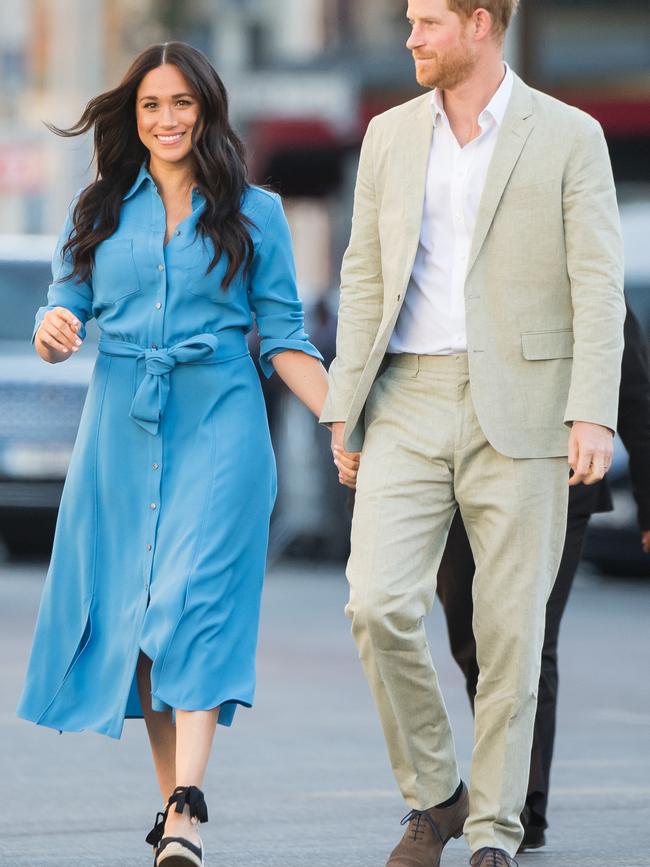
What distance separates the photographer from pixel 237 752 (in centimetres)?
739

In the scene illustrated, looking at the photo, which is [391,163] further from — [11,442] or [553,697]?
[11,442]

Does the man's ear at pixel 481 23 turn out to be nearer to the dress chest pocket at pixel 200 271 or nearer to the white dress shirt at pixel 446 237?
the white dress shirt at pixel 446 237

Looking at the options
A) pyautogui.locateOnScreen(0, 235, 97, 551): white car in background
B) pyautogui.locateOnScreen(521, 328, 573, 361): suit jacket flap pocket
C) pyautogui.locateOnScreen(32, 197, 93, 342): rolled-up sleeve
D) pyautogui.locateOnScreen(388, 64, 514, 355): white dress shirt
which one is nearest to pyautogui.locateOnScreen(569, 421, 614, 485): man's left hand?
pyautogui.locateOnScreen(521, 328, 573, 361): suit jacket flap pocket

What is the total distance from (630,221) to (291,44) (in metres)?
27.2

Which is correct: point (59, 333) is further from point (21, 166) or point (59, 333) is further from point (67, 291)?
point (21, 166)

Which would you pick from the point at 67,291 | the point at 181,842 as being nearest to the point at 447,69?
the point at 67,291

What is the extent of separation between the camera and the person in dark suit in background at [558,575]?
5.60 meters

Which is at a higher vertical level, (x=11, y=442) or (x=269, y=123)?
(x=269, y=123)

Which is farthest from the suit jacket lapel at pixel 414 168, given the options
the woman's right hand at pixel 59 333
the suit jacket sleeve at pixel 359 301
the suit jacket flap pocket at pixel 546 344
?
the woman's right hand at pixel 59 333

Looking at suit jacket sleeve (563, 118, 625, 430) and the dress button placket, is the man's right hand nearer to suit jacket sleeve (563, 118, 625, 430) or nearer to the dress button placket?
the dress button placket

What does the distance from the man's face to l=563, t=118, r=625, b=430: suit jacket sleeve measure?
0.32 m

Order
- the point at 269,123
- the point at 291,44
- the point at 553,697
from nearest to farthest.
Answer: the point at 553,697 → the point at 269,123 → the point at 291,44

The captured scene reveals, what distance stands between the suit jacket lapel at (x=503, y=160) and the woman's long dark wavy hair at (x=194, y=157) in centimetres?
62

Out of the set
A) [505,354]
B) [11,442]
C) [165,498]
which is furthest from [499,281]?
[11,442]
